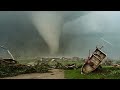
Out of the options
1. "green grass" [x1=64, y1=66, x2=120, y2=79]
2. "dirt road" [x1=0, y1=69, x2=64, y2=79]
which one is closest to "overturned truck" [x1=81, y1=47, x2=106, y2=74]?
"green grass" [x1=64, y1=66, x2=120, y2=79]

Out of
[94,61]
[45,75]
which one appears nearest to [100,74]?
[94,61]

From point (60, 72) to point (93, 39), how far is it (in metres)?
0.82

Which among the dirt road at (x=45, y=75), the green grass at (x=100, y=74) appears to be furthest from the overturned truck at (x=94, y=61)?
the dirt road at (x=45, y=75)

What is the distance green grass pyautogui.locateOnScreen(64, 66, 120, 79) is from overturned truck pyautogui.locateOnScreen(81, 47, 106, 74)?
0.29 feet

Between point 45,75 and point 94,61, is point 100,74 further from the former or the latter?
point 45,75

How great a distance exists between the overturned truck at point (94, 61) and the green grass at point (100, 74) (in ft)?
0.29

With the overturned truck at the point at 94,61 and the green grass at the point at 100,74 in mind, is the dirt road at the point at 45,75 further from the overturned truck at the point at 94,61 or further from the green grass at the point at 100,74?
the overturned truck at the point at 94,61

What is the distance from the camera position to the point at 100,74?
9.89 meters

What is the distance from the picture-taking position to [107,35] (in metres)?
9.94

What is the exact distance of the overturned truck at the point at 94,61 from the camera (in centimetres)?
994

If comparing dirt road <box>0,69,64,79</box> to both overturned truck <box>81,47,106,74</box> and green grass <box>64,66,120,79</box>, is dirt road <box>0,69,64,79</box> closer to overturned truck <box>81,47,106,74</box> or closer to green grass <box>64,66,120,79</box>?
green grass <box>64,66,120,79</box>

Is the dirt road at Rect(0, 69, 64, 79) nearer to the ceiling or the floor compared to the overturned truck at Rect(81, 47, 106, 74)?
nearer to the floor

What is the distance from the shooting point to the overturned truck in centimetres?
994
